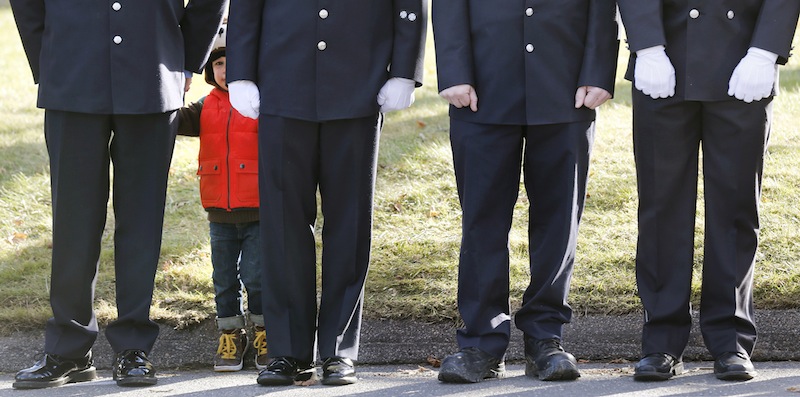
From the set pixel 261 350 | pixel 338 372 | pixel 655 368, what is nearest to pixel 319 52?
pixel 338 372

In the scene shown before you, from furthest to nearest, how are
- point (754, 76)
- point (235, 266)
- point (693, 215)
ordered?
point (235, 266)
point (693, 215)
point (754, 76)

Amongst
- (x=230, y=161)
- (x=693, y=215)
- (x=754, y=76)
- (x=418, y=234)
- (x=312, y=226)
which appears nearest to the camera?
(x=754, y=76)

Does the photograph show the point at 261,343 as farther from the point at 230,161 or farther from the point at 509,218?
the point at 509,218

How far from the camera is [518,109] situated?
4219 millimetres

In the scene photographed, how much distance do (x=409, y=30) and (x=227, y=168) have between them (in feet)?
3.23

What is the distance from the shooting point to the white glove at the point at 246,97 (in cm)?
422

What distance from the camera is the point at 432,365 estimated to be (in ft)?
15.6

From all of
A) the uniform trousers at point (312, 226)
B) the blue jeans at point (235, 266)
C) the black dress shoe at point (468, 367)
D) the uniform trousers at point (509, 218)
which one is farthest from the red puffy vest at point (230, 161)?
the black dress shoe at point (468, 367)

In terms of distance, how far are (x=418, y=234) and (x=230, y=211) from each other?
4.91 ft

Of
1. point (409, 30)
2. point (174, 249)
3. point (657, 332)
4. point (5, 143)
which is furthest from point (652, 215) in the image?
point (5, 143)

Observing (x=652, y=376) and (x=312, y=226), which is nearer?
(x=652, y=376)

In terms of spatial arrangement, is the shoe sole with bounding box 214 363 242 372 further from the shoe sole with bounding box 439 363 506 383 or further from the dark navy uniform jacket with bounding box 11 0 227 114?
the dark navy uniform jacket with bounding box 11 0 227 114

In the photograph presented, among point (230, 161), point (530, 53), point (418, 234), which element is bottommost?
point (418, 234)

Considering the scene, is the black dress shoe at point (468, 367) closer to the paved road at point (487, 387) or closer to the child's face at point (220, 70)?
the paved road at point (487, 387)
